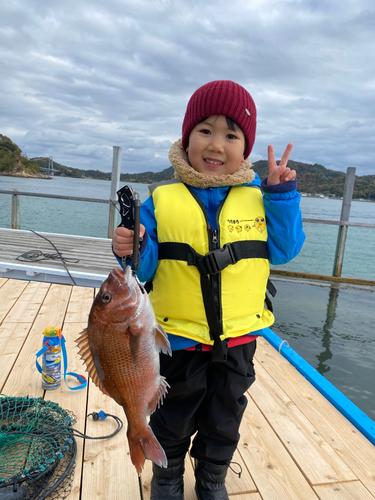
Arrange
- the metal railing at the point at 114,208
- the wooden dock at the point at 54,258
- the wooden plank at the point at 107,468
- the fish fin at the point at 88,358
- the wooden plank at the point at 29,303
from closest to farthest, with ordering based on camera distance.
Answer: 1. the fish fin at the point at 88,358
2. the wooden plank at the point at 107,468
3. the wooden plank at the point at 29,303
4. the wooden dock at the point at 54,258
5. the metal railing at the point at 114,208

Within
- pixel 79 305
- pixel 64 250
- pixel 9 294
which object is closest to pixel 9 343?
pixel 79 305

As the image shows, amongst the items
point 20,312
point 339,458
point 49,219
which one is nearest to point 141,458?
point 339,458

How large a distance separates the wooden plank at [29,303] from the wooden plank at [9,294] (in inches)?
1.9

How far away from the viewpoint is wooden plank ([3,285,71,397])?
2.81 m

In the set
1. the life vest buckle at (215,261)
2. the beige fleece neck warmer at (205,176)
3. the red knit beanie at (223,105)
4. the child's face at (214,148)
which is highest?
the red knit beanie at (223,105)

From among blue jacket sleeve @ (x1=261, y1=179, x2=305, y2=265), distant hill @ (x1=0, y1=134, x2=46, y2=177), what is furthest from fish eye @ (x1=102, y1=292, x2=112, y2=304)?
distant hill @ (x1=0, y1=134, x2=46, y2=177)

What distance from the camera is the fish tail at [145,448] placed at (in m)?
1.43

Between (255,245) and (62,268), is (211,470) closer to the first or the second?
(255,245)

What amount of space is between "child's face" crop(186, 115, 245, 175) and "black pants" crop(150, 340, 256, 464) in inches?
36.8

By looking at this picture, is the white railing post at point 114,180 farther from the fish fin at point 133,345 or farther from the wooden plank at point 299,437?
the fish fin at point 133,345

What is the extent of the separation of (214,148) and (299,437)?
2036 millimetres

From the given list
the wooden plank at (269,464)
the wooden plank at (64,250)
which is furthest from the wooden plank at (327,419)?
the wooden plank at (64,250)

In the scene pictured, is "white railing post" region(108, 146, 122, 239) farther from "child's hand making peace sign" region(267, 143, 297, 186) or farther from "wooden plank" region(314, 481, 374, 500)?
"wooden plank" region(314, 481, 374, 500)

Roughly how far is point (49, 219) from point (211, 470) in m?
9.84
